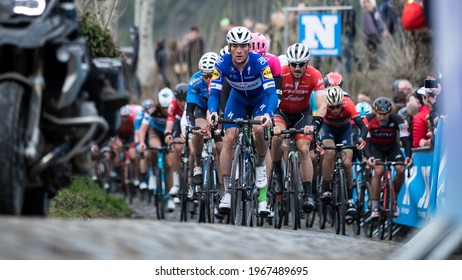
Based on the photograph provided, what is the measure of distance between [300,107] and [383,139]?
9.21ft

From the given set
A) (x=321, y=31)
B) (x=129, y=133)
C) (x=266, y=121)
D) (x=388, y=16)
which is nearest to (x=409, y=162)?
(x=266, y=121)

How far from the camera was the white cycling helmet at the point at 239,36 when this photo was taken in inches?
582

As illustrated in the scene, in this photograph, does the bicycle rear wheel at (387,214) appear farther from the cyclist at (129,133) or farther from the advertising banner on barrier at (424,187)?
the cyclist at (129,133)

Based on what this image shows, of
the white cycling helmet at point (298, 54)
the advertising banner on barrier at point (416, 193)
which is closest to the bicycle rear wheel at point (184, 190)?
the advertising banner on barrier at point (416, 193)

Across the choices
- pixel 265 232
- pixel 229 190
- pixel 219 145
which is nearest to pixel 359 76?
pixel 219 145

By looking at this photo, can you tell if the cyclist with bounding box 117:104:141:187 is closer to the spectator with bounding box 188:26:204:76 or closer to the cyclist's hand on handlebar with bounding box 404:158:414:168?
the spectator with bounding box 188:26:204:76

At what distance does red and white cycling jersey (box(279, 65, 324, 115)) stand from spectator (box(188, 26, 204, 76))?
15.4 meters

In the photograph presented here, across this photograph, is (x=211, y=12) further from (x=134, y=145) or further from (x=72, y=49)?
(x=72, y=49)

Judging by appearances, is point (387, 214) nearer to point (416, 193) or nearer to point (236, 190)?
point (416, 193)

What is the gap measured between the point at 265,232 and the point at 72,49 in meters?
2.04

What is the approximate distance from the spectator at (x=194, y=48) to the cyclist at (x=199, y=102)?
13902 mm

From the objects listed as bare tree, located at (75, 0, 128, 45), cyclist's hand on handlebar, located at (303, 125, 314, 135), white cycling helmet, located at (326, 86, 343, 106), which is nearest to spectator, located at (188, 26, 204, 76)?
bare tree, located at (75, 0, 128, 45)

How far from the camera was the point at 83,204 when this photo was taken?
59.6 feet

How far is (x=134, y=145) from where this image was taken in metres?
28.4
